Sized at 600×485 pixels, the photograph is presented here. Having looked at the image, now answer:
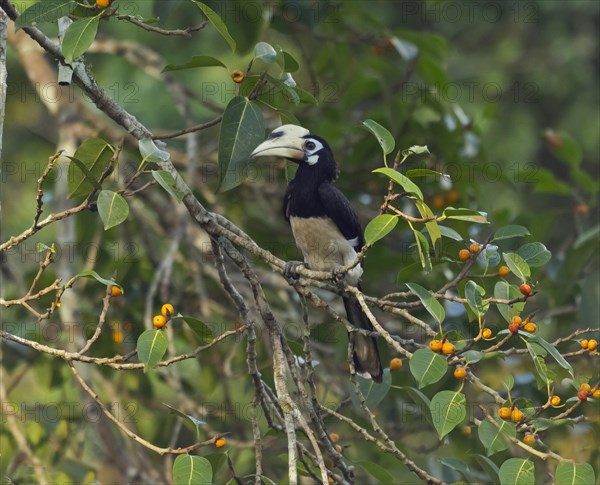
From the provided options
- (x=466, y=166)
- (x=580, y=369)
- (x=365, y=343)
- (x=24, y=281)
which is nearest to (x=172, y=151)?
(x=24, y=281)

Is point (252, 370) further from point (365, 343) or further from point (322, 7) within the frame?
point (322, 7)

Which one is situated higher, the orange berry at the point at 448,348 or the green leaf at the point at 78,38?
the green leaf at the point at 78,38

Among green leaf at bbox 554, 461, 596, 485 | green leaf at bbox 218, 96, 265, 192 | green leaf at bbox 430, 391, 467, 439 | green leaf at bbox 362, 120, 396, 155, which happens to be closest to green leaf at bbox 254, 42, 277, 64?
green leaf at bbox 218, 96, 265, 192

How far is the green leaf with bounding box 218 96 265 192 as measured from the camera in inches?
94.4

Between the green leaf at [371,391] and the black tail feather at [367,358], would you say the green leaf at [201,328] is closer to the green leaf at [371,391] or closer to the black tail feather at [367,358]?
the green leaf at [371,391]

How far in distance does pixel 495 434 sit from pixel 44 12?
53.0 inches

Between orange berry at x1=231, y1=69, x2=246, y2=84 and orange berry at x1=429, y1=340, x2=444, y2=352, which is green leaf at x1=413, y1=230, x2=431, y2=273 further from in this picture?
orange berry at x1=231, y1=69, x2=246, y2=84

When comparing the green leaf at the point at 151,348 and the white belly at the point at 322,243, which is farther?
the white belly at the point at 322,243

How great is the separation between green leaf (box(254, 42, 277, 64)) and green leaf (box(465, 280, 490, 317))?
2.35 ft

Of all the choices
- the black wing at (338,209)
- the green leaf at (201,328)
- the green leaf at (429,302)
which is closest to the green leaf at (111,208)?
the green leaf at (201,328)

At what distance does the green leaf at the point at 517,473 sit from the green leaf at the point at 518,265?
0.42 m

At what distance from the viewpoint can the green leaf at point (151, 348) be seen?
2029 millimetres

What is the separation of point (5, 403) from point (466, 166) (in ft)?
6.67

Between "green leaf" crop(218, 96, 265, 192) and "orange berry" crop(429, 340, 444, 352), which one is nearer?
"orange berry" crop(429, 340, 444, 352)
